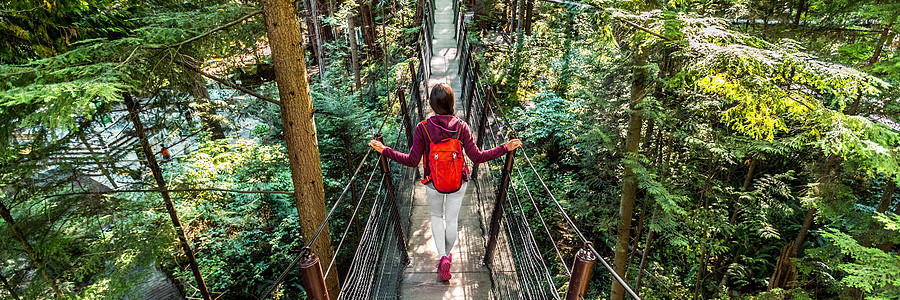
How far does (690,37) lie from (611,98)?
266cm

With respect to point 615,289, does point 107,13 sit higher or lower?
higher

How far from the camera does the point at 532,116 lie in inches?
355

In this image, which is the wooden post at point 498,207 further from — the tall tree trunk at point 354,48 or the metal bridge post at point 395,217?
the tall tree trunk at point 354,48

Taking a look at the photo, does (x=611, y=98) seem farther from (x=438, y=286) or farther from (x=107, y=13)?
(x=107, y=13)

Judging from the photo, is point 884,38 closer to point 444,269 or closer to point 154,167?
point 444,269

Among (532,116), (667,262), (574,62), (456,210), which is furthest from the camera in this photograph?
(574,62)

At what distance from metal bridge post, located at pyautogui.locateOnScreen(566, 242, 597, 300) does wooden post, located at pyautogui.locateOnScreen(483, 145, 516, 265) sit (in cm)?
113

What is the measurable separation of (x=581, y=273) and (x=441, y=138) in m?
1.04

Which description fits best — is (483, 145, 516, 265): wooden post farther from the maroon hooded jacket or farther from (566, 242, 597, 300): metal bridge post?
(566, 242, 597, 300): metal bridge post

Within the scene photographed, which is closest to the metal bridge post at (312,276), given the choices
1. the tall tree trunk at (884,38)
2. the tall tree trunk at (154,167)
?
the tall tree trunk at (154,167)

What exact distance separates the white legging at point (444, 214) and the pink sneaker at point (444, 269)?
0.04 metres

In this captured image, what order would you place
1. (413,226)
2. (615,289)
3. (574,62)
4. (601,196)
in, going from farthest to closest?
(574,62)
(601,196)
(615,289)
(413,226)

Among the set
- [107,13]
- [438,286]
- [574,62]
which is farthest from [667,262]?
[107,13]

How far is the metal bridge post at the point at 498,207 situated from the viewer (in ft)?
8.55
